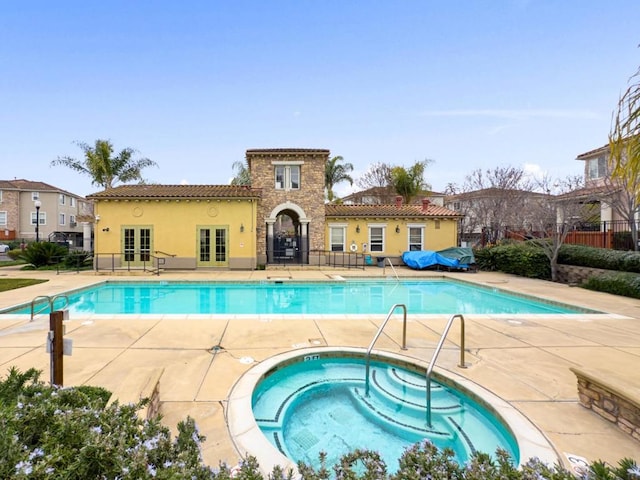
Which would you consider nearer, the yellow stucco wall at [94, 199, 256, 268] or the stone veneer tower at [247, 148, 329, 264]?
the yellow stucco wall at [94, 199, 256, 268]

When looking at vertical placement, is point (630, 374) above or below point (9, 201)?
below

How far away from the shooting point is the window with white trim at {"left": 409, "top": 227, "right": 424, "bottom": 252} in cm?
2202

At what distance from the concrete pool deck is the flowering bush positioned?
1078 mm

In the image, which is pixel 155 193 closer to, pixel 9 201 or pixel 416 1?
pixel 416 1

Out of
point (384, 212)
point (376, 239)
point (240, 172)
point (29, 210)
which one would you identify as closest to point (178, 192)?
point (240, 172)

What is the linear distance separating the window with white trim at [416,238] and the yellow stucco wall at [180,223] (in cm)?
1092

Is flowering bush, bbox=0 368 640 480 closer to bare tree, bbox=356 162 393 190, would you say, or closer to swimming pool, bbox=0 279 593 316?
swimming pool, bbox=0 279 593 316

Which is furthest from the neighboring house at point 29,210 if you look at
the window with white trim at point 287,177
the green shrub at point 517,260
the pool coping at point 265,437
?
the pool coping at point 265,437

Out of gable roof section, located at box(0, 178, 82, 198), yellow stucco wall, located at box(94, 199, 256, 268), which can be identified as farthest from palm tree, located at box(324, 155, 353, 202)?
gable roof section, located at box(0, 178, 82, 198)

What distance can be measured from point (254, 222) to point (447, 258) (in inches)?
470

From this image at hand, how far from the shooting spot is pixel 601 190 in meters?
17.6

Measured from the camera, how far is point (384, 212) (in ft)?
72.4

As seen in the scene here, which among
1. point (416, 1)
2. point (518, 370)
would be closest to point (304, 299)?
point (518, 370)

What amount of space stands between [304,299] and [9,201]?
1880 inches
